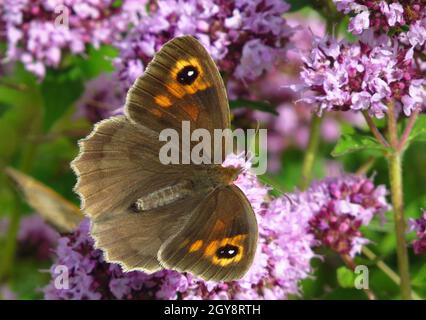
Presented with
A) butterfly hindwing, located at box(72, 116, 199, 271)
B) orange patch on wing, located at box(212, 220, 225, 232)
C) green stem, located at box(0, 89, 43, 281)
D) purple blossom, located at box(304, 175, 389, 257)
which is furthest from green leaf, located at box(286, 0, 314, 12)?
green stem, located at box(0, 89, 43, 281)

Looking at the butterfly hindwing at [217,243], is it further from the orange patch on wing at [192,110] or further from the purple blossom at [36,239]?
the purple blossom at [36,239]

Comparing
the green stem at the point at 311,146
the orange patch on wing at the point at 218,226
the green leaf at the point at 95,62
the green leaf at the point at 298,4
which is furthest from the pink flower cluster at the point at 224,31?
the orange patch on wing at the point at 218,226

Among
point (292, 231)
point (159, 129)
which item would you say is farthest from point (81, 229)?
point (292, 231)

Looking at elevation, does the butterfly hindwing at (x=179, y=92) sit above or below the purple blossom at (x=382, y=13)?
below

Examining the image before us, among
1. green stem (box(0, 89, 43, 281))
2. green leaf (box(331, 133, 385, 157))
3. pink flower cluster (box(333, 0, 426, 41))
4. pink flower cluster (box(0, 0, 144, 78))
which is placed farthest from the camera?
green stem (box(0, 89, 43, 281))

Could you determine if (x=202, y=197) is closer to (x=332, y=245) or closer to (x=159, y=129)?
(x=159, y=129)

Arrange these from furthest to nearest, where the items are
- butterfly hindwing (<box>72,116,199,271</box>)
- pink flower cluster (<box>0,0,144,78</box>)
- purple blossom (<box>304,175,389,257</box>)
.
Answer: pink flower cluster (<box>0,0,144,78</box>) → purple blossom (<box>304,175,389,257</box>) → butterfly hindwing (<box>72,116,199,271</box>)

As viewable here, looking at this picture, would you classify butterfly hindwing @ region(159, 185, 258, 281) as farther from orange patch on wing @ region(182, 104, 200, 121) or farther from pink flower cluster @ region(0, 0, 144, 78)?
pink flower cluster @ region(0, 0, 144, 78)
